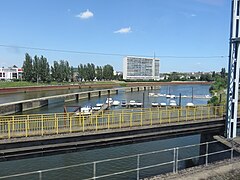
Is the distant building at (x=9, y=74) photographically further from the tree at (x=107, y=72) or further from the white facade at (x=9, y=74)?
the tree at (x=107, y=72)

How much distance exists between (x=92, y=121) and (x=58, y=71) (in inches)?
4417

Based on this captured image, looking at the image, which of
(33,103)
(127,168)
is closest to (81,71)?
(33,103)

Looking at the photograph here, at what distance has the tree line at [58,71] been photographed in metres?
106

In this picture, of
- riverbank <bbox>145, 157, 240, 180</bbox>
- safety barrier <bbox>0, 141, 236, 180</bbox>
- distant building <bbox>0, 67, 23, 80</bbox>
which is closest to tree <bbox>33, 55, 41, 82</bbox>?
distant building <bbox>0, 67, 23, 80</bbox>

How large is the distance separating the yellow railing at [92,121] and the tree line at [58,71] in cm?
9481

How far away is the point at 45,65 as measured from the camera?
11094 centimetres

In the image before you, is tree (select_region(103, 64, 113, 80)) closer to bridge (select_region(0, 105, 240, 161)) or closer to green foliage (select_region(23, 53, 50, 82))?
green foliage (select_region(23, 53, 50, 82))

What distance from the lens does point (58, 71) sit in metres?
124

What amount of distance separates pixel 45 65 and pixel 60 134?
338 ft

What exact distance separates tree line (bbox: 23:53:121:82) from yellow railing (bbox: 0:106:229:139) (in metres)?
94.8

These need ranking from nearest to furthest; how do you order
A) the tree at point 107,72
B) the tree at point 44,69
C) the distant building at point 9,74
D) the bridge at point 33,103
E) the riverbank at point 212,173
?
the riverbank at point 212,173
the bridge at point 33,103
the tree at point 44,69
the distant building at point 9,74
the tree at point 107,72

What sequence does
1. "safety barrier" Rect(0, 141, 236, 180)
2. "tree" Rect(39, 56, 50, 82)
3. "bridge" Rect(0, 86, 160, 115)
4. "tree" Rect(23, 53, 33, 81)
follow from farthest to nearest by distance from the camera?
"tree" Rect(39, 56, 50, 82) < "tree" Rect(23, 53, 33, 81) < "bridge" Rect(0, 86, 160, 115) < "safety barrier" Rect(0, 141, 236, 180)

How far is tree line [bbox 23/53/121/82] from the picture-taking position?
10619 cm

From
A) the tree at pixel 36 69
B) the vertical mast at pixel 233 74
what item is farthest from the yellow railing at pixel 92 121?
the tree at pixel 36 69
